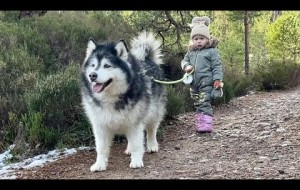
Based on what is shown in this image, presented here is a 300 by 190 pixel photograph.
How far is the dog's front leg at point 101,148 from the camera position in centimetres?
466

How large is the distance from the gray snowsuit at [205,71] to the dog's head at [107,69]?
186 centimetres

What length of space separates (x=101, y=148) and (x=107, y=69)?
863 mm

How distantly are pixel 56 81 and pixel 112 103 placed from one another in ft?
6.62

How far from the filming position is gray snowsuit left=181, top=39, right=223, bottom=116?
6.21 m

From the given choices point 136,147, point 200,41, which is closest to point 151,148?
point 136,147

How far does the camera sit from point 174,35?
1167 cm

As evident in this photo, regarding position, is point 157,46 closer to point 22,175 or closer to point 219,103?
point 22,175

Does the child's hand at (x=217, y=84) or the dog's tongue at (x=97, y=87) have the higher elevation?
the dog's tongue at (x=97, y=87)

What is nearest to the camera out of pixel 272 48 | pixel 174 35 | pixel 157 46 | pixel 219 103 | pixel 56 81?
pixel 157 46

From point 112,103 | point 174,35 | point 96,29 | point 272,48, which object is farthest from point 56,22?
point 272,48

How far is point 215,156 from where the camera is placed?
511cm

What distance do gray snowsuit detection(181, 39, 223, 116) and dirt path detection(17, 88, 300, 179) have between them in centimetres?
48

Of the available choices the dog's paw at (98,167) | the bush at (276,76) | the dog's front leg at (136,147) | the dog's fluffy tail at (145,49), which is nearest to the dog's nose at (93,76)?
the dog's front leg at (136,147)

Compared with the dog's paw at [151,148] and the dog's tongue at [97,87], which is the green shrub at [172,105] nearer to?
the dog's paw at [151,148]
